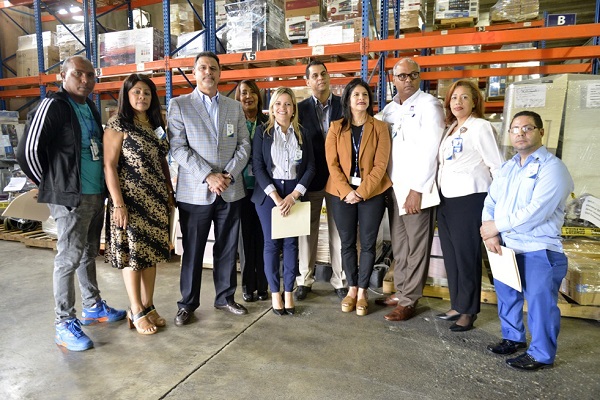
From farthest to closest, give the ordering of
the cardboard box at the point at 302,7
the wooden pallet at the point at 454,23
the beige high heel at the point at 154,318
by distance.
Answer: the cardboard box at the point at 302,7 → the wooden pallet at the point at 454,23 → the beige high heel at the point at 154,318

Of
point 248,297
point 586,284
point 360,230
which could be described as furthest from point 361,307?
point 586,284

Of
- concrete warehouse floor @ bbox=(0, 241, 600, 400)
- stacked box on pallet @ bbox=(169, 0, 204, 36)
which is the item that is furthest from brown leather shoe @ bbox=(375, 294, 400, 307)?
stacked box on pallet @ bbox=(169, 0, 204, 36)

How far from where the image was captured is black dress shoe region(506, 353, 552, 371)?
2389 mm

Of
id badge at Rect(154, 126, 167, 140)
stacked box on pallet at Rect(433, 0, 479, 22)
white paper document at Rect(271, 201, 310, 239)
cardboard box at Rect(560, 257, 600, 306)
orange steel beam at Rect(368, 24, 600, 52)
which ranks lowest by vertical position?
cardboard box at Rect(560, 257, 600, 306)

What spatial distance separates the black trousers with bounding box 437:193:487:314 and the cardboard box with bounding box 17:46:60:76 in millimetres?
7580

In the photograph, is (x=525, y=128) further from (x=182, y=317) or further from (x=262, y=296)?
(x=182, y=317)

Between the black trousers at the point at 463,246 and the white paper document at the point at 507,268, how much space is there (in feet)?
0.86

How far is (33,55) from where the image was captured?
7641mm

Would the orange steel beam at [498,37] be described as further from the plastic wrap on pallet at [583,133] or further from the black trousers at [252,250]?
the black trousers at [252,250]

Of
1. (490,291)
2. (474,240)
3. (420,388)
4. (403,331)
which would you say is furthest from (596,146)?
(420,388)

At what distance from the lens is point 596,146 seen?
3789 mm

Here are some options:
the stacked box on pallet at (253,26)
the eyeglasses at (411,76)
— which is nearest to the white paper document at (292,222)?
the eyeglasses at (411,76)

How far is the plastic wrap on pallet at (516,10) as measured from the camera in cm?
586

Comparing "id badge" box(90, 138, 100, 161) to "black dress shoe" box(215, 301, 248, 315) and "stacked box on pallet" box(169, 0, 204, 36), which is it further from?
"stacked box on pallet" box(169, 0, 204, 36)
